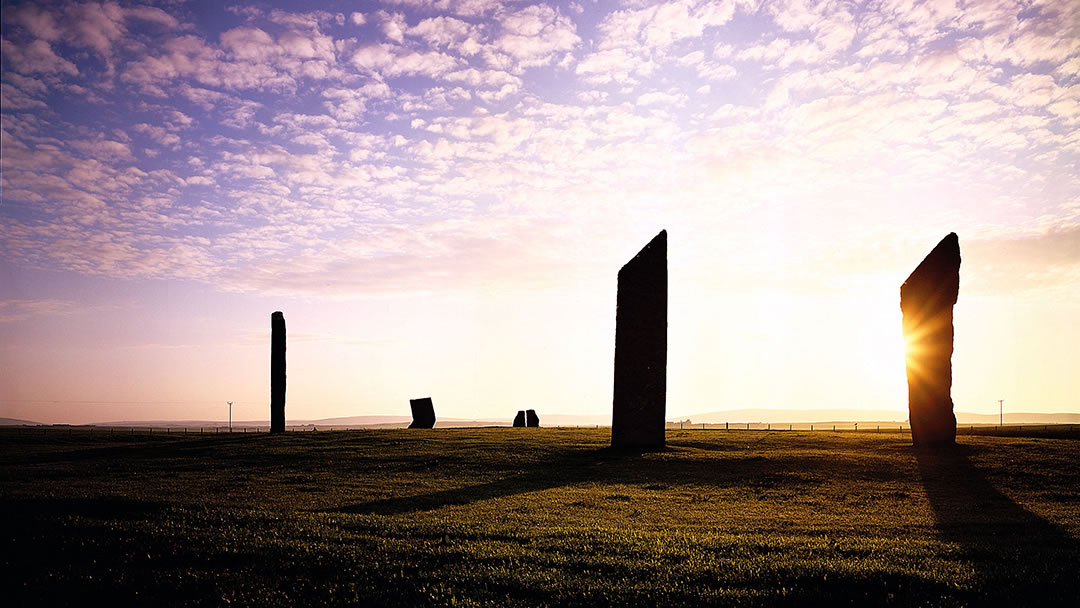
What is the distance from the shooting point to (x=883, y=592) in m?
9.66

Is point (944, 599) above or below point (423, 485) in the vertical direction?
above

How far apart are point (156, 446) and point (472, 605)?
1414 inches

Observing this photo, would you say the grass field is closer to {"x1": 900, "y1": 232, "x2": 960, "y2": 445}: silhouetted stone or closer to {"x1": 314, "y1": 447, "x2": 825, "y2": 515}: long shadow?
{"x1": 314, "y1": 447, "x2": 825, "y2": 515}: long shadow

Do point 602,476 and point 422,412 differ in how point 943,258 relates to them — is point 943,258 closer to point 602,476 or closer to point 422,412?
point 602,476

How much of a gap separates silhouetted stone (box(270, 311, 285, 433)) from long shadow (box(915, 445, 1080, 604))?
38.5 meters

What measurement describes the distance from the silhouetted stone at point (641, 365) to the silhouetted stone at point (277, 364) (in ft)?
85.4

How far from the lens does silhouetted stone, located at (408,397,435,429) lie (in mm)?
53844

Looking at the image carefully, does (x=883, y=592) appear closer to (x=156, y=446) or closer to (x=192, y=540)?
(x=192, y=540)

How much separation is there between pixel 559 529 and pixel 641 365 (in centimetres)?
1789

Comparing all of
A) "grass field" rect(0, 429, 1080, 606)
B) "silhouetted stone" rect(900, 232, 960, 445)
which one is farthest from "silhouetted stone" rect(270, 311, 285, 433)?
"silhouetted stone" rect(900, 232, 960, 445)

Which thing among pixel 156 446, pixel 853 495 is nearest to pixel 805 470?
pixel 853 495

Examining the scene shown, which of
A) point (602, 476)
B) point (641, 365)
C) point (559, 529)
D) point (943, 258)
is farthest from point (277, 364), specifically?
point (943, 258)

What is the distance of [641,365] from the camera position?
32.1 metres

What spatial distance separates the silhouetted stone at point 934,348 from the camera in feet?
103
